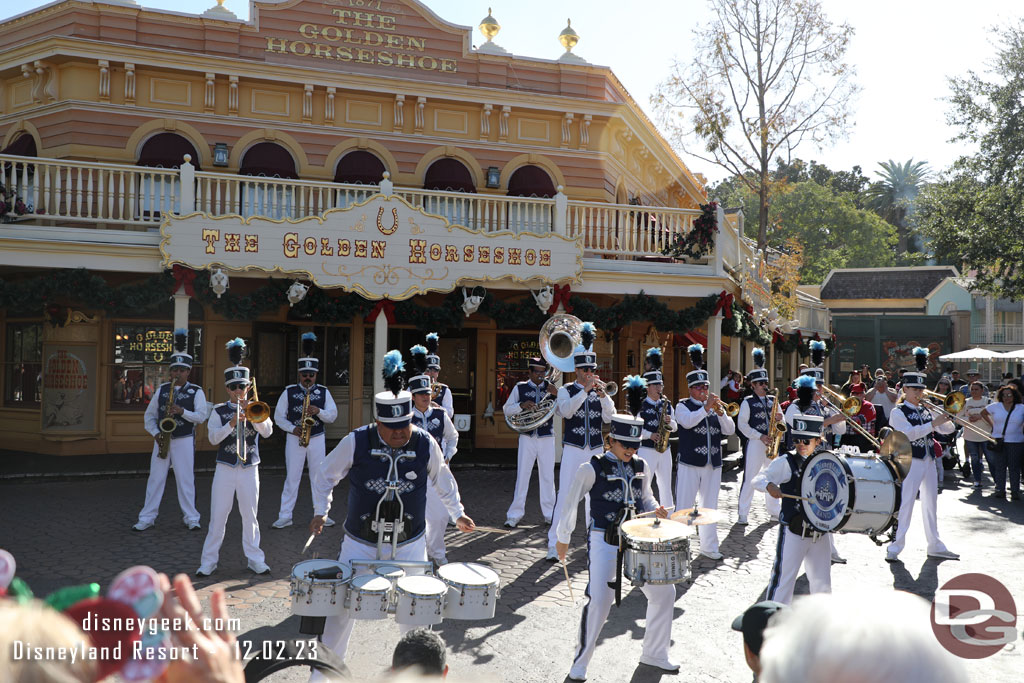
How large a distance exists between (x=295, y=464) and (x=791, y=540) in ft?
22.2

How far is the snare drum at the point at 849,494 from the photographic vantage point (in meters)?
6.48

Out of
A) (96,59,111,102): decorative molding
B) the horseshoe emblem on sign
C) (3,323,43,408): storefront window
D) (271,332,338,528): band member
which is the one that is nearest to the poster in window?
(3,323,43,408): storefront window

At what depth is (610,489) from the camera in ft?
20.7

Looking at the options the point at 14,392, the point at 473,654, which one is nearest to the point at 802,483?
the point at 473,654

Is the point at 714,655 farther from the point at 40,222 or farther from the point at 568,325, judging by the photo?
the point at 40,222

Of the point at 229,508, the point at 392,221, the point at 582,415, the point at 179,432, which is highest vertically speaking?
the point at 392,221

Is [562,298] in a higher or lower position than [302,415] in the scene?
higher

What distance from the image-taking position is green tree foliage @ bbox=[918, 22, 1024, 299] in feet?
65.7

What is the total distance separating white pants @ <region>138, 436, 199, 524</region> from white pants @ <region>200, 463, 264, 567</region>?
1.91m

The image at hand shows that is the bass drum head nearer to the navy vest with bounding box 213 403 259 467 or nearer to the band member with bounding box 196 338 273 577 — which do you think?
the band member with bounding box 196 338 273 577

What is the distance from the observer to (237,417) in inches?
344

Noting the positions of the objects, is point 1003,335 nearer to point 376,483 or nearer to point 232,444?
point 232,444

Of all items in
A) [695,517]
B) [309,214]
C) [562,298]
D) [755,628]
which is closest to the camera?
[755,628]

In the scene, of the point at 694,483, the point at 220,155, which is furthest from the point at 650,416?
the point at 220,155
